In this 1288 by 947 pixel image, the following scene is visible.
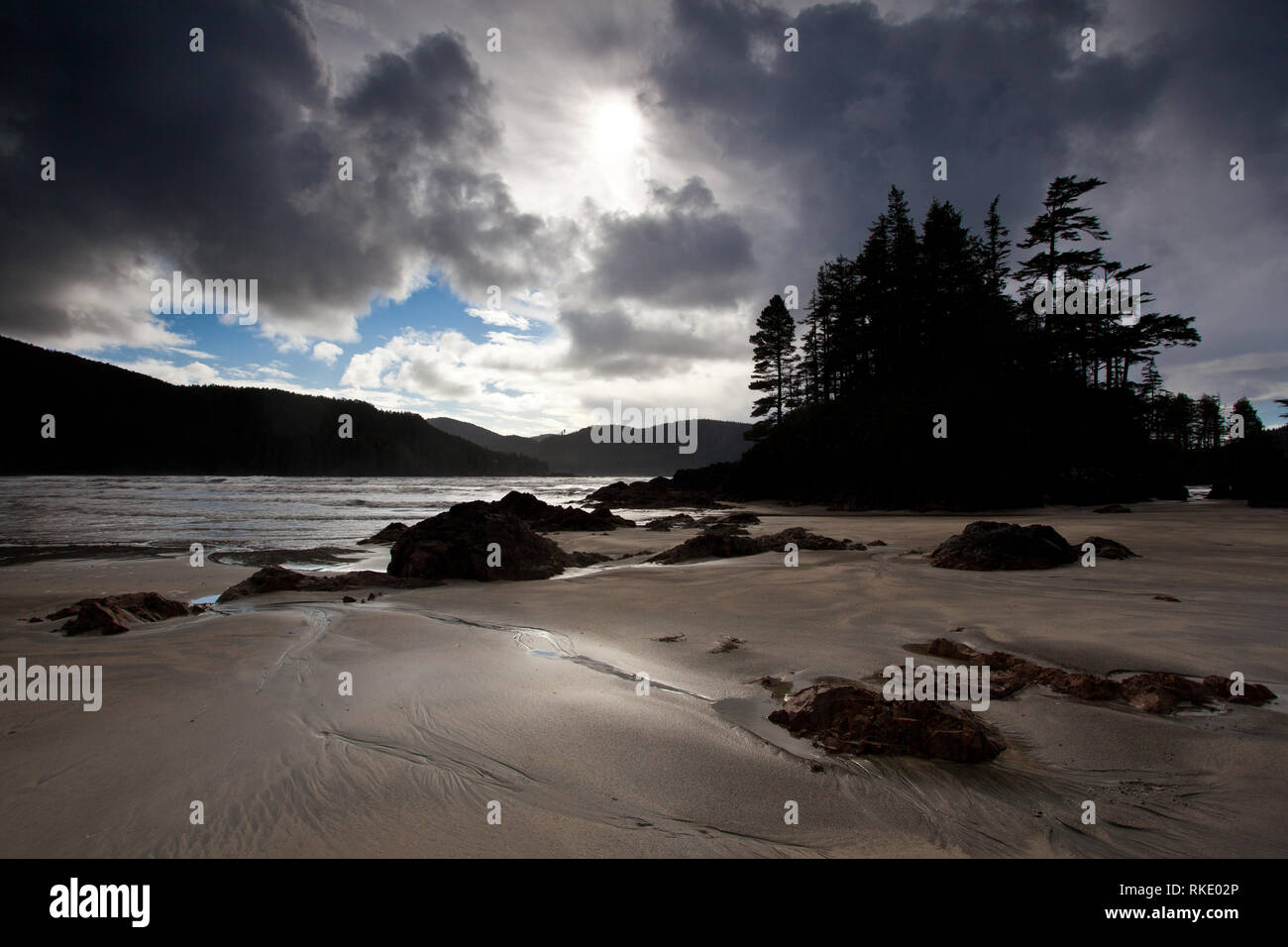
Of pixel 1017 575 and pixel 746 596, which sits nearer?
pixel 746 596

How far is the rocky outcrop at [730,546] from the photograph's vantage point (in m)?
9.90

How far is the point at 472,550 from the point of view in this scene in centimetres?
822

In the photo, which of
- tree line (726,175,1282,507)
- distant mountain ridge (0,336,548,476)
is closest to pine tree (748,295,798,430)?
tree line (726,175,1282,507)

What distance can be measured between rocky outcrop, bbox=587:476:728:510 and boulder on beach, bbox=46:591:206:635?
81.5 feet

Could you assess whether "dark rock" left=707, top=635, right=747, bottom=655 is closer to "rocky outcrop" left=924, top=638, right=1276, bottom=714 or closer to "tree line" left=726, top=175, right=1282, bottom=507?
"rocky outcrop" left=924, top=638, right=1276, bottom=714

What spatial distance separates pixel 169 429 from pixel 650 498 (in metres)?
131

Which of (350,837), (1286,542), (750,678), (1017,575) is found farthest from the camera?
(1286,542)

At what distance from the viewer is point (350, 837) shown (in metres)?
2.05

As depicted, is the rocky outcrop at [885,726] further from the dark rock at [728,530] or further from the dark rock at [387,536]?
the dark rock at [387,536]

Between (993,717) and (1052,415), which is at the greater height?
(1052,415)

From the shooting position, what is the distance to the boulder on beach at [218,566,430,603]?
277 inches
